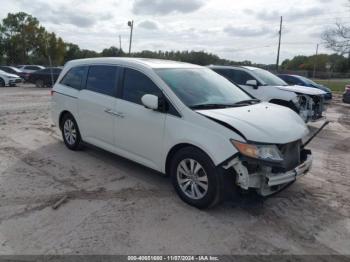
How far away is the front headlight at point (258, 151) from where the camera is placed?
3.83 m

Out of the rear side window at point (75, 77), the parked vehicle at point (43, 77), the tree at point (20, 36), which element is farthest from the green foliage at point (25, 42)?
the rear side window at point (75, 77)

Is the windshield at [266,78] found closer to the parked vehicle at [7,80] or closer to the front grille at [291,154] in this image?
the front grille at [291,154]

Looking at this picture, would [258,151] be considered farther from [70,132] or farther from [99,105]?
[70,132]

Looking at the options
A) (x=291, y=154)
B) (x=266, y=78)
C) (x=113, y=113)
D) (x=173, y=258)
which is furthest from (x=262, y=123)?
(x=266, y=78)

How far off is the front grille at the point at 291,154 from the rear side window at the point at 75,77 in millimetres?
3757

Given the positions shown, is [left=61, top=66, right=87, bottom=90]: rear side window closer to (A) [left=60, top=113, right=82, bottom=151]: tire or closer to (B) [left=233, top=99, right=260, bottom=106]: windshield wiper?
(A) [left=60, top=113, right=82, bottom=151]: tire

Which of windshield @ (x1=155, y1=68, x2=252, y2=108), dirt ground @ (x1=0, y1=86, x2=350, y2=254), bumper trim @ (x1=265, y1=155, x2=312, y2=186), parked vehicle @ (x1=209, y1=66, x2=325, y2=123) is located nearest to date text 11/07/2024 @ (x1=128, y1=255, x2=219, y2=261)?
dirt ground @ (x1=0, y1=86, x2=350, y2=254)

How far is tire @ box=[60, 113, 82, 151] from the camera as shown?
6.43m

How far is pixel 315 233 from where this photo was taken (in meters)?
3.82

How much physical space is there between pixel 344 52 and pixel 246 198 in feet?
90.5

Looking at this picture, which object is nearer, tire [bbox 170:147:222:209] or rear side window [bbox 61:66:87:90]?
tire [bbox 170:147:222:209]

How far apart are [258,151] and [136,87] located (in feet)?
6.87

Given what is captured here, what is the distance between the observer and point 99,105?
5.64m

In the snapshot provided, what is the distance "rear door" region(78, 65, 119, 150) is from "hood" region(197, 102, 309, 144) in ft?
5.71
